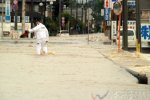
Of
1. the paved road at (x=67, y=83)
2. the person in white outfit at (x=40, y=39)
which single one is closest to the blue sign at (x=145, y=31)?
the person in white outfit at (x=40, y=39)

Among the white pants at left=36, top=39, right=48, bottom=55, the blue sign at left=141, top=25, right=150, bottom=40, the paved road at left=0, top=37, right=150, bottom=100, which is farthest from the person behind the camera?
the blue sign at left=141, top=25, right=150, bottom=40

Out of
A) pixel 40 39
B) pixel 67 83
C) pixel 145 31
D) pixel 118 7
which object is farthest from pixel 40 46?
pixel 67 83

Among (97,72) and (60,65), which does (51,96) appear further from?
(60,65)

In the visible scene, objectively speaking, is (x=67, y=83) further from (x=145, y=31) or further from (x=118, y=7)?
(x=145, y=31)

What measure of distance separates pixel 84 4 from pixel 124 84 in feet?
430

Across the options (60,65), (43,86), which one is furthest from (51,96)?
(60,65)

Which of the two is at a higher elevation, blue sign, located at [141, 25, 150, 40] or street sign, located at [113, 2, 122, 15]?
street sign, located at [113, 2, 122, 15]

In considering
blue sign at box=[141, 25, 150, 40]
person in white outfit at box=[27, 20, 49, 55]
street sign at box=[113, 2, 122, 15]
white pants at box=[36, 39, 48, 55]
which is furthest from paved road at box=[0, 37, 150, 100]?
blue sign at box=[141, 25, 150, 40]

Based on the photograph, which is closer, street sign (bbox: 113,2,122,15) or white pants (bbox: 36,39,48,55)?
white pants (bbox: 36,39,48,55)

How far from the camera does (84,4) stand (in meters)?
144

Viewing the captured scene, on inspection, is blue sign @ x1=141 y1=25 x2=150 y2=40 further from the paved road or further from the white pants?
the paved road

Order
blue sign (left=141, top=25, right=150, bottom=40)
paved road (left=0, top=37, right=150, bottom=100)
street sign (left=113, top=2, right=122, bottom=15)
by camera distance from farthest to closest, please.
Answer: blue sign (left=141, top=25, right=150, bottom=40) < street sign (left=113, top=2, right=122, bottom=15) < paved road (left=0, top=37, right=150, bottom=100)

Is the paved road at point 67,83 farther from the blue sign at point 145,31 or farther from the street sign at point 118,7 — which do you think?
the blue sign at point 145,31

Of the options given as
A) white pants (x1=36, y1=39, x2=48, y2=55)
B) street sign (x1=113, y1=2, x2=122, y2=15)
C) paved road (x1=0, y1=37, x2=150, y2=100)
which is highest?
street sign (x1=113, y1=2, x2=122, y2=15)
